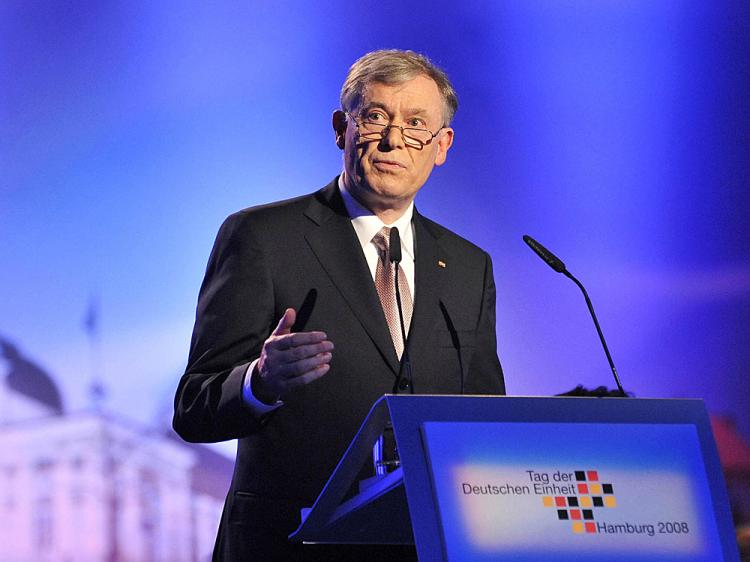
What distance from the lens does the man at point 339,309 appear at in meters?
2.20

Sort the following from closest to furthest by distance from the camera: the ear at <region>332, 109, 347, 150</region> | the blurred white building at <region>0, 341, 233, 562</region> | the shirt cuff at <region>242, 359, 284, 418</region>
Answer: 1. the shirt cuff at <region>242, 359, 284, 418</region>
2. the ear at <region>332, 109, 347, 150</region>
3. the blurred white building at <region>0, 341, 233, 562</region>

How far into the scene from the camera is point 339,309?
2.37m

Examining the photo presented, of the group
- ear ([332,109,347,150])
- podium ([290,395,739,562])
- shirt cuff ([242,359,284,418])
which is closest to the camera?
podium ([290,395,739,562])

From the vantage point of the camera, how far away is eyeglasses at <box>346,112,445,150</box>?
8.46 feet

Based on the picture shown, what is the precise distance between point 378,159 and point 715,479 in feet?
4.10

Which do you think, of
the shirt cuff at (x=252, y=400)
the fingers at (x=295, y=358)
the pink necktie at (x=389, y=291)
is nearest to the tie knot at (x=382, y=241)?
the pink necktie at (x=389, y=291)

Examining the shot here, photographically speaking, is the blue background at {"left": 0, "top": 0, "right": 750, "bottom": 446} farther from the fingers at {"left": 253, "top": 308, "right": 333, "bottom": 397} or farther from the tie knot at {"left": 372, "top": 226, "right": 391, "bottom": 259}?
the fingers at {"left": 253, "top": 308, "right": 333, "bottom": 397}

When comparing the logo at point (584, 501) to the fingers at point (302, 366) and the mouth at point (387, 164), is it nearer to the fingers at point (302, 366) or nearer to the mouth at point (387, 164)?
the fingers at point (302, 366)

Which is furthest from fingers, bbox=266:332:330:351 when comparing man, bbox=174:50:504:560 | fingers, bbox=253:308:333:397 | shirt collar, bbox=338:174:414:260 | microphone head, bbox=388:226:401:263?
shirt collar, bbox=338:174:414:260

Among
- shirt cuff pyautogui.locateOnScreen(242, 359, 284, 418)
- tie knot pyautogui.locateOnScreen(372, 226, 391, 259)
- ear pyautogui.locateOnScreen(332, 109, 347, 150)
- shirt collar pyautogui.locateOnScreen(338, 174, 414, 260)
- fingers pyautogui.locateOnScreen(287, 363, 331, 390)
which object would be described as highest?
ear pyautogui.locateOnScreen(332, 109, 347, 150)

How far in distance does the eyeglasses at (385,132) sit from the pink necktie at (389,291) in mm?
235

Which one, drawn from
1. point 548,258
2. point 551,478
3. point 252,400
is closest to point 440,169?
point 548,258

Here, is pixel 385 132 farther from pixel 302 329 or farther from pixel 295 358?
pixel 295 358

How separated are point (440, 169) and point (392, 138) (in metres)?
1.55
